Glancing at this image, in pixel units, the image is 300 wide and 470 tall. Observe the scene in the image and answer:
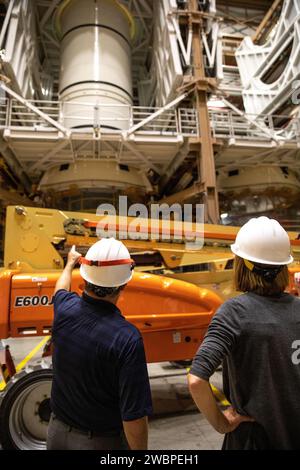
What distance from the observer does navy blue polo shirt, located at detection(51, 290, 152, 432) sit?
155cm

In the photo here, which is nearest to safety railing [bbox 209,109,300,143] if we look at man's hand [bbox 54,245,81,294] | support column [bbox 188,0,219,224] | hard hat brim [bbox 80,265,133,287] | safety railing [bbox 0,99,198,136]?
support column [bbox 188,0,219,224]

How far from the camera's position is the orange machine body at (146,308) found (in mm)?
3676

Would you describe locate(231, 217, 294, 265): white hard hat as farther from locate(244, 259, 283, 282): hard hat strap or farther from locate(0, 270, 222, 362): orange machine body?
locate(0, 270, 222, 362): orange machine body

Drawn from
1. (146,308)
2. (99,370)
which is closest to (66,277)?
(99,370)

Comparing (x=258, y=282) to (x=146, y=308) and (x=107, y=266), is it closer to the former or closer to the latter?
(x=107, y=266)

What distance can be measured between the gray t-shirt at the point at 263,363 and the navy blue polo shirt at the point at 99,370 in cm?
36

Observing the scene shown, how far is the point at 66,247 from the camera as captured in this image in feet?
14.5

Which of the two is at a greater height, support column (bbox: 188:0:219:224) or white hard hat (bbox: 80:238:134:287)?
support column (bbox: 188:0:219:224)

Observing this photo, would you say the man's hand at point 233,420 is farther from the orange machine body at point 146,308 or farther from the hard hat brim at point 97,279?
the orange machine body at point 146,308

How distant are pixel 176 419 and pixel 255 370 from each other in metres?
3.32

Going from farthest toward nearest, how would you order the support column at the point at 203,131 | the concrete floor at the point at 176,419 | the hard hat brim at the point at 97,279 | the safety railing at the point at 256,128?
the safety railing at the point at 256,128 → the support column at the point at 203,131 → the concrete floor at the point at 176,419 → the hard hat brim at the point at 97,279

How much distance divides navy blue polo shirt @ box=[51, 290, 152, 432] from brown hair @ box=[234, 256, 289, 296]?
596mm

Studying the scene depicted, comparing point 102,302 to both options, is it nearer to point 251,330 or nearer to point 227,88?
point 251,330

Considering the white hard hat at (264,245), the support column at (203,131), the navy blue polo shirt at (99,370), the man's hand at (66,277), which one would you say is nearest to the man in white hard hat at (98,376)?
the navy blue polo shirt at (99,370)
